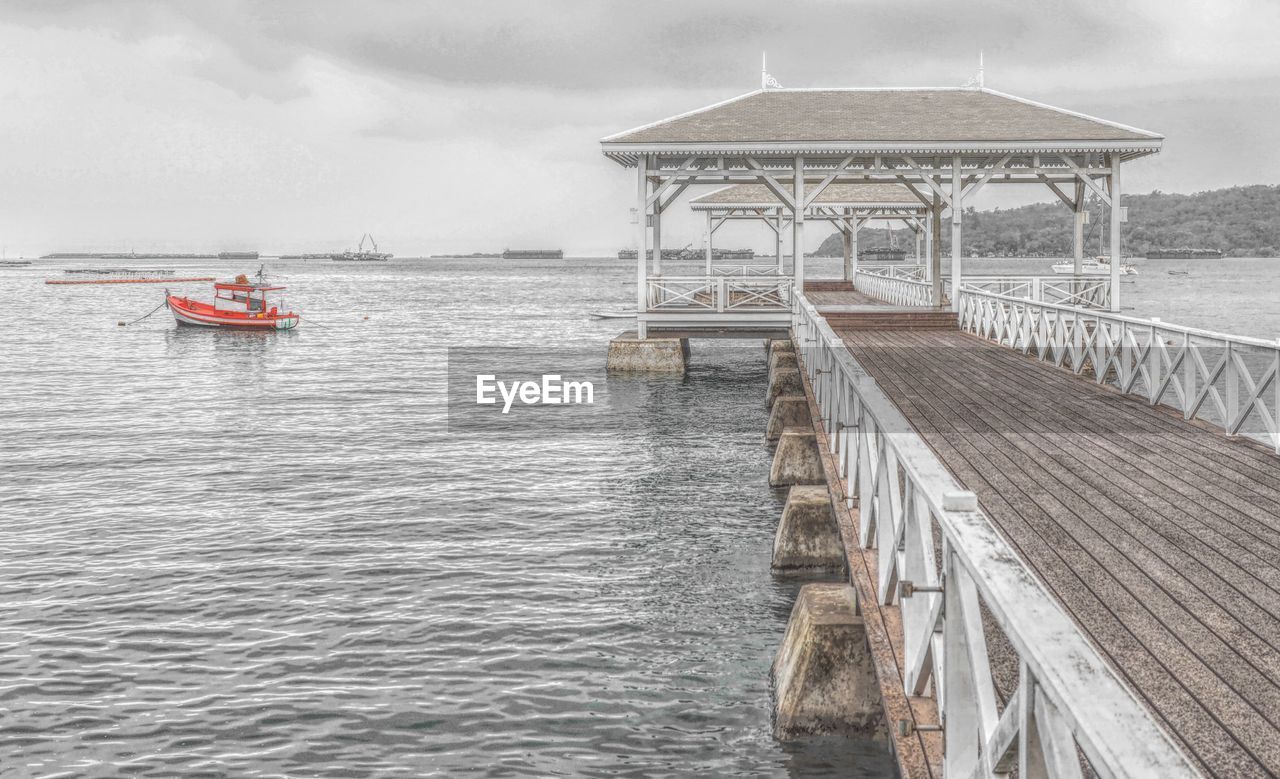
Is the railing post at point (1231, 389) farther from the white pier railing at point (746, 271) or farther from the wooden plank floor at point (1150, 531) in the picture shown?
the white pier railing at point (746, 271)

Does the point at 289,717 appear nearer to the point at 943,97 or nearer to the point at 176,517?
the point at 176,517

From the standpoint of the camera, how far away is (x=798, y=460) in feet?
50.2

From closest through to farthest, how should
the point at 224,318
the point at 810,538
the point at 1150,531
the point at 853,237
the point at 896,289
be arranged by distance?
the point at 1150,531 < the point at 810,538 < the point at 896,289 < the point at 853,237 < the point at 224,318

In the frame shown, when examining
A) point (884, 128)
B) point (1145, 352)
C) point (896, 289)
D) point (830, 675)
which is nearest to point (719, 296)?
point (884, 128)

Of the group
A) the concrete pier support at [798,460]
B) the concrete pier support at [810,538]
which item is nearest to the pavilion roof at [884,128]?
the concrete pier support at [798,460]

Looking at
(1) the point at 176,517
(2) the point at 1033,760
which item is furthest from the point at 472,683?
(1) the point at 176,517

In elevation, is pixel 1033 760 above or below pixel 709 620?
above

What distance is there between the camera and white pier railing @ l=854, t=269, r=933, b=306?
2864cm

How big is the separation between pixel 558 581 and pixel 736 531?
9.12 ft

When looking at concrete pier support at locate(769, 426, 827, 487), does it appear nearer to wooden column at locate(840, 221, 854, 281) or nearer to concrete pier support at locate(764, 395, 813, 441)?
concrete pier support at locate(764, 395, 813, 441)

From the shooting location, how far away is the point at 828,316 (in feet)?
82.2

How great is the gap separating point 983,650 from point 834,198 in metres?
32.5

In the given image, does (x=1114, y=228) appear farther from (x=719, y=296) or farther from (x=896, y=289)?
(x=896, y=289)

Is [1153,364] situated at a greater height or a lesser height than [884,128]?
lesser
